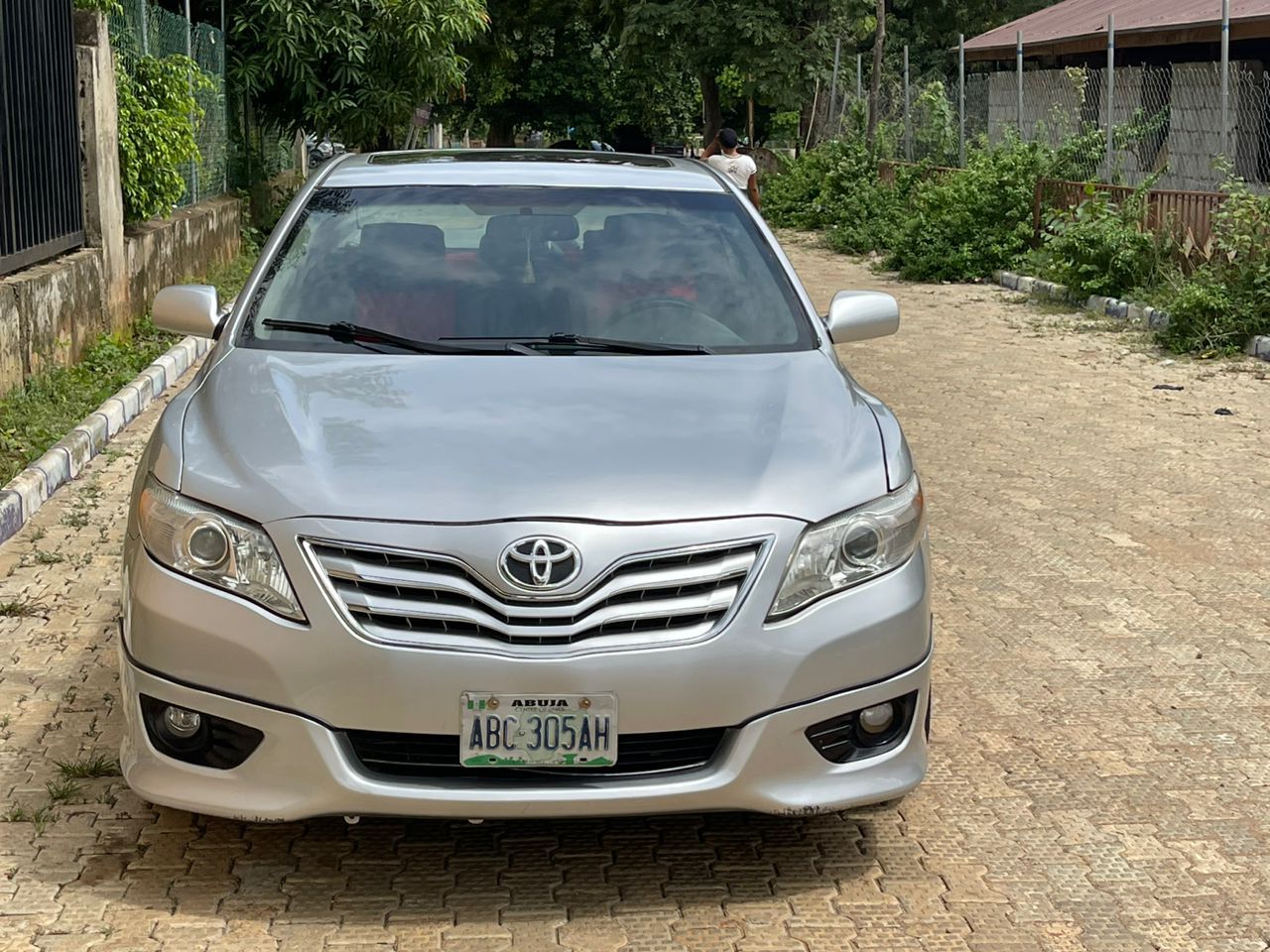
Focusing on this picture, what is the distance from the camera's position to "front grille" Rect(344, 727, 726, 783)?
3.40 m

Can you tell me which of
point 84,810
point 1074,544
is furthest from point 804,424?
point 1074,544

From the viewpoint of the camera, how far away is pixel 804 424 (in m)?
3.92

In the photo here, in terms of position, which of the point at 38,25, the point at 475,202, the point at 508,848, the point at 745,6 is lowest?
the point at 508,848

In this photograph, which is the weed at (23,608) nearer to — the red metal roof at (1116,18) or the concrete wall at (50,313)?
the concrete wall at (50,313)

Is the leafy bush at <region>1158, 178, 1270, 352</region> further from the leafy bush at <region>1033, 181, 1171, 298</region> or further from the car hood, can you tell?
the car hood

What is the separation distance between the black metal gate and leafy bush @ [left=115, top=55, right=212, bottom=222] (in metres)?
1.41

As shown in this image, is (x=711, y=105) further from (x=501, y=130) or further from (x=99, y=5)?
(x=99, y=5)

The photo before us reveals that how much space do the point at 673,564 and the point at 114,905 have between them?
1.39 meters

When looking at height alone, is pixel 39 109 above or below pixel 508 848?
above

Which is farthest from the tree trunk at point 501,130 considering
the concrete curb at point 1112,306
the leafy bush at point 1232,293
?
the leafy bush at point 1232,293

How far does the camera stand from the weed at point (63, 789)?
407 centimetres

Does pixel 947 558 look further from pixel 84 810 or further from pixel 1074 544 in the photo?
pixel 84 810

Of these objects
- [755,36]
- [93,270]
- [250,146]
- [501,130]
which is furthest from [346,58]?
[501,130]

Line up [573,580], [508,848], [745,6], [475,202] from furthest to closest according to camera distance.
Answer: [745,6] → [475,202] → [508,848] → [573,580]
